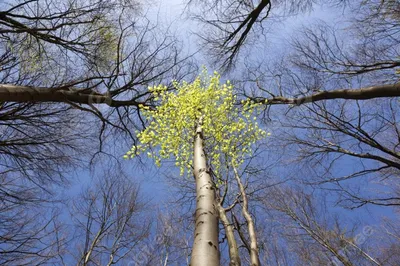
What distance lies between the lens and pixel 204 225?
220 cm

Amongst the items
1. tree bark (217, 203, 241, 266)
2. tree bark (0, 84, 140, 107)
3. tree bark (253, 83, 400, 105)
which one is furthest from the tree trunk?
tree bark (253, 83, 400, 105)

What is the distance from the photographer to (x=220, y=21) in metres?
4.91

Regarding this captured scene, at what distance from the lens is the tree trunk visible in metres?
1.84

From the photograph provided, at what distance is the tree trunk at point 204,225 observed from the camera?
6.05ft

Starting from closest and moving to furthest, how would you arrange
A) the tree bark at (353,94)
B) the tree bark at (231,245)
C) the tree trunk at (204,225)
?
the tree trunk at (204,225)
the tree bark at (231,245)
the tree bark at (353,94)

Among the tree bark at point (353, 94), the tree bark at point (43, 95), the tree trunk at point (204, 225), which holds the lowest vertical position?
the tree trunk at point (204, 225)

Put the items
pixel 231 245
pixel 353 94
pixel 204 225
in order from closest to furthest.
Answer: pixel 204 225 → pixel 231 245 → pixel 353 94

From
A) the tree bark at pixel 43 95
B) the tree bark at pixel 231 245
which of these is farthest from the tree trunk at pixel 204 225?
the tree bark at pixel 43 95

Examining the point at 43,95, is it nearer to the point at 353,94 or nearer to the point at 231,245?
the point at 231,245

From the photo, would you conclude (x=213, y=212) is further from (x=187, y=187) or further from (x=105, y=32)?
(x=105, y=32)

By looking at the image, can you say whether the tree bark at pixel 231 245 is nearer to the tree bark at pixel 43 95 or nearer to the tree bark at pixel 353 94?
the tree bark at pixel 43 95

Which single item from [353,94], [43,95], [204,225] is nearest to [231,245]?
[204,225]

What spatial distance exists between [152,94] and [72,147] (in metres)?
1.85

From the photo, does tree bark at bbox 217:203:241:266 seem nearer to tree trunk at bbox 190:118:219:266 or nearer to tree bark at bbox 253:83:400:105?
tree trunk at bbox 190:118:219:266
